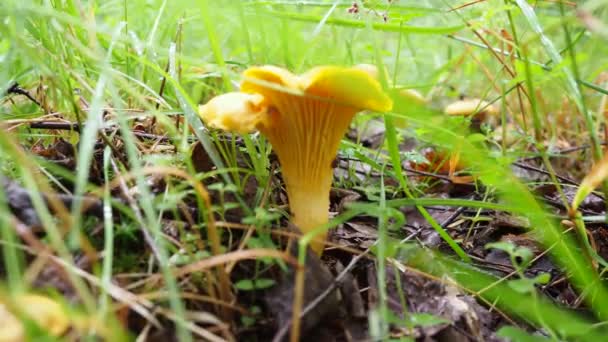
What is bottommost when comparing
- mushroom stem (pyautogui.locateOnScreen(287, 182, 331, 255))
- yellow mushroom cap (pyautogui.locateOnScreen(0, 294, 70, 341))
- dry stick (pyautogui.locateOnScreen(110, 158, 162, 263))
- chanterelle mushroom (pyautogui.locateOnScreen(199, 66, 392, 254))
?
mushroom stem (pyautogui.locateOnScreen(287, 182, 331, 255))

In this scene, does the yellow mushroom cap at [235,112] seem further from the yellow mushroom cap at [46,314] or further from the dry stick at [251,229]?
the yellow mushroom cap at [46,314]

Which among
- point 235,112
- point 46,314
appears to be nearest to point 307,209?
point 235,112

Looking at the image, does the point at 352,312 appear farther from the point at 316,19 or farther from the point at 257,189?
the point at 316,19

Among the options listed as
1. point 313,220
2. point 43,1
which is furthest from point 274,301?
point 43,1

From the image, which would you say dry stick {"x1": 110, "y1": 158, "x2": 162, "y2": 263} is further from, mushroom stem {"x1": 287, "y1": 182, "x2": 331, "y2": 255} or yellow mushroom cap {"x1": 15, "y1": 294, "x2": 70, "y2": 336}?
mushroom stem {"x1": 287, "y1": 182, "x2": 331, "y2": 255}

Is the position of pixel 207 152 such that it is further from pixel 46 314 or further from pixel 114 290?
pixel 46 314

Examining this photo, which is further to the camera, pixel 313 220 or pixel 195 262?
pixel 313 220

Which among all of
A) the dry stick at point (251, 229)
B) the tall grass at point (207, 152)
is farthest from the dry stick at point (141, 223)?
the dry stick at point (251, 229)

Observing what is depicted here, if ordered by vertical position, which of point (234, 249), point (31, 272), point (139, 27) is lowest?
point (234, 249)

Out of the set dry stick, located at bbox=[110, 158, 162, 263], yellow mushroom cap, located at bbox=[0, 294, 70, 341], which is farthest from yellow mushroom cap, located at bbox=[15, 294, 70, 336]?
dry stick, located at bbox=[110, 158, 162, 263]
